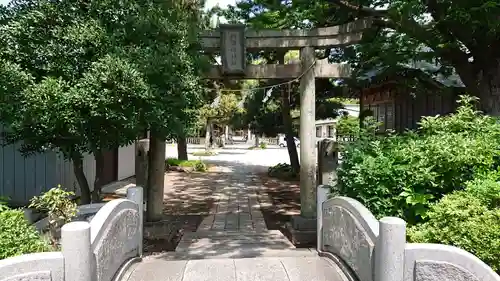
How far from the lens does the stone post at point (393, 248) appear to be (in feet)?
11.0

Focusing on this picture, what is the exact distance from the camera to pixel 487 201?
4.00m

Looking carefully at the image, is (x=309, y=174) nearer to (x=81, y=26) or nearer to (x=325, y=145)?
(x=325, y=145)

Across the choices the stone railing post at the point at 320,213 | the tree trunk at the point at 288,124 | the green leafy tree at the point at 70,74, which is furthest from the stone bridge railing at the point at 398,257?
the tree trunk at the point at 288,124

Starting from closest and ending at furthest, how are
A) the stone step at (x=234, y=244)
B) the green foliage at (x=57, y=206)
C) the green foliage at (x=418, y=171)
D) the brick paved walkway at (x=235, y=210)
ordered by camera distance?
the green foliage at (x=418, y=171), the green foliage at (x=57, y=206), the stone step at (x=234, y=244), the brick paved walkway at (x=235, y=210)

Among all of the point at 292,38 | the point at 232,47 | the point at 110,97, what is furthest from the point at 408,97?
the point at 110,97

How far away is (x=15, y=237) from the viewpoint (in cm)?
366

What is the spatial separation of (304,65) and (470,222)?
16.0 ft

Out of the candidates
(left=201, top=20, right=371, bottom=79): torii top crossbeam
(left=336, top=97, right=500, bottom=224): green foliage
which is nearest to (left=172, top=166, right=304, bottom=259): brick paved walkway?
(left=336, top=97, right=500, bottom=224): green foliage

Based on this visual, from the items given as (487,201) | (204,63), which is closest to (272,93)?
(204,63)

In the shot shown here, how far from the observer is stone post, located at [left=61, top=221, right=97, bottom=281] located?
3.18 m

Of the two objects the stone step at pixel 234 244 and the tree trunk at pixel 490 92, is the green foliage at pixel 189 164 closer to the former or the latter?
the stone step at pixel 234 244

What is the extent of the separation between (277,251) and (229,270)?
2.05 meters

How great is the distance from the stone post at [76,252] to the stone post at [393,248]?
241 cm

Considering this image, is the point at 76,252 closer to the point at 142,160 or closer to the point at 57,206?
the point at 57,206
